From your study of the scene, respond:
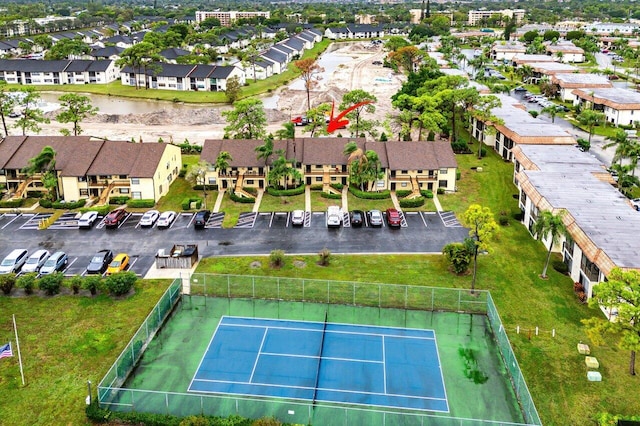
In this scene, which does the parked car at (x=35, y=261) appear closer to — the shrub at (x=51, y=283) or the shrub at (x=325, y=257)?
the shrub at (x=51, y=283)

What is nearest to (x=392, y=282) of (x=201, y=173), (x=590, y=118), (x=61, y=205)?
(x=201, y=173)

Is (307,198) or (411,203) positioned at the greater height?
(411,203)

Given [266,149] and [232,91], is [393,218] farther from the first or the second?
[232,91]

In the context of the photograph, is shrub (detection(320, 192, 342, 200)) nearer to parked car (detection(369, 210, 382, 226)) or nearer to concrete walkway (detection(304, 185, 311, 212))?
concrete walkway (detection(304, 185, 311, 212))

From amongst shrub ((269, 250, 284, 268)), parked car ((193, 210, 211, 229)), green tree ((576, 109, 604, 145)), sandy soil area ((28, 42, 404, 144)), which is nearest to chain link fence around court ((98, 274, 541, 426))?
shrub ((269, 250, 284, 268))

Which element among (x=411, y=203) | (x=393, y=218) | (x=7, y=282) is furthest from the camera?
(x=411, y=203)
